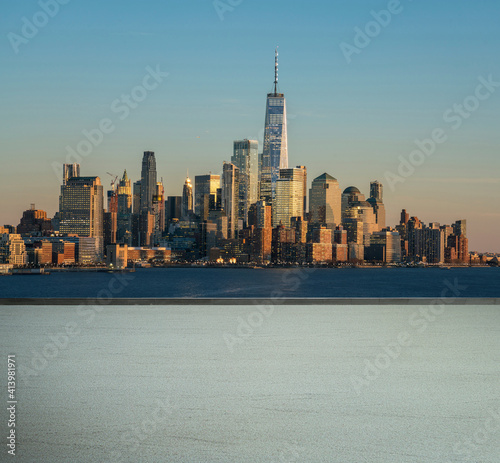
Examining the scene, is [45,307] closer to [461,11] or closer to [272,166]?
[461,11]

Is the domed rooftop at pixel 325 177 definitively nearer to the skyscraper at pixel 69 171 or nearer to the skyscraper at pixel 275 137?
the skyscraper at pixel 275 137

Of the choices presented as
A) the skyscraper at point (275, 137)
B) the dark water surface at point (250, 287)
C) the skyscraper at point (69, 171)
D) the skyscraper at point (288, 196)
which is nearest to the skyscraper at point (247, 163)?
the skyscraper at point (275, 137)

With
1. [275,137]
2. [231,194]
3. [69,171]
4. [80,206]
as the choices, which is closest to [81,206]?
[80,206]

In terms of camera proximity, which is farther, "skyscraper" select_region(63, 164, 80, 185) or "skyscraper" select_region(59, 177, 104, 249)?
"skyscraper" select_region(63, 164, 80, 185)

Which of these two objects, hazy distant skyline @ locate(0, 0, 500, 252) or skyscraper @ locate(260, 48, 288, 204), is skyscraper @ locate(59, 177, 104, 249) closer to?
skyscraper @ locate(260, 48, 288, 204)

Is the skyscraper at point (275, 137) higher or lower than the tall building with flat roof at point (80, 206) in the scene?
higher

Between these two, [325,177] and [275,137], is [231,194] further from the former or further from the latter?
[275,137]

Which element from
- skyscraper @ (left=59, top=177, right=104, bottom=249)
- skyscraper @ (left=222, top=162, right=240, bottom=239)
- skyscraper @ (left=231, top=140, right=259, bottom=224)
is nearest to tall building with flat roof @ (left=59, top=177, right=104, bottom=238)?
skyscraper @ (left=59, top=177, right=104, bottom=249)
